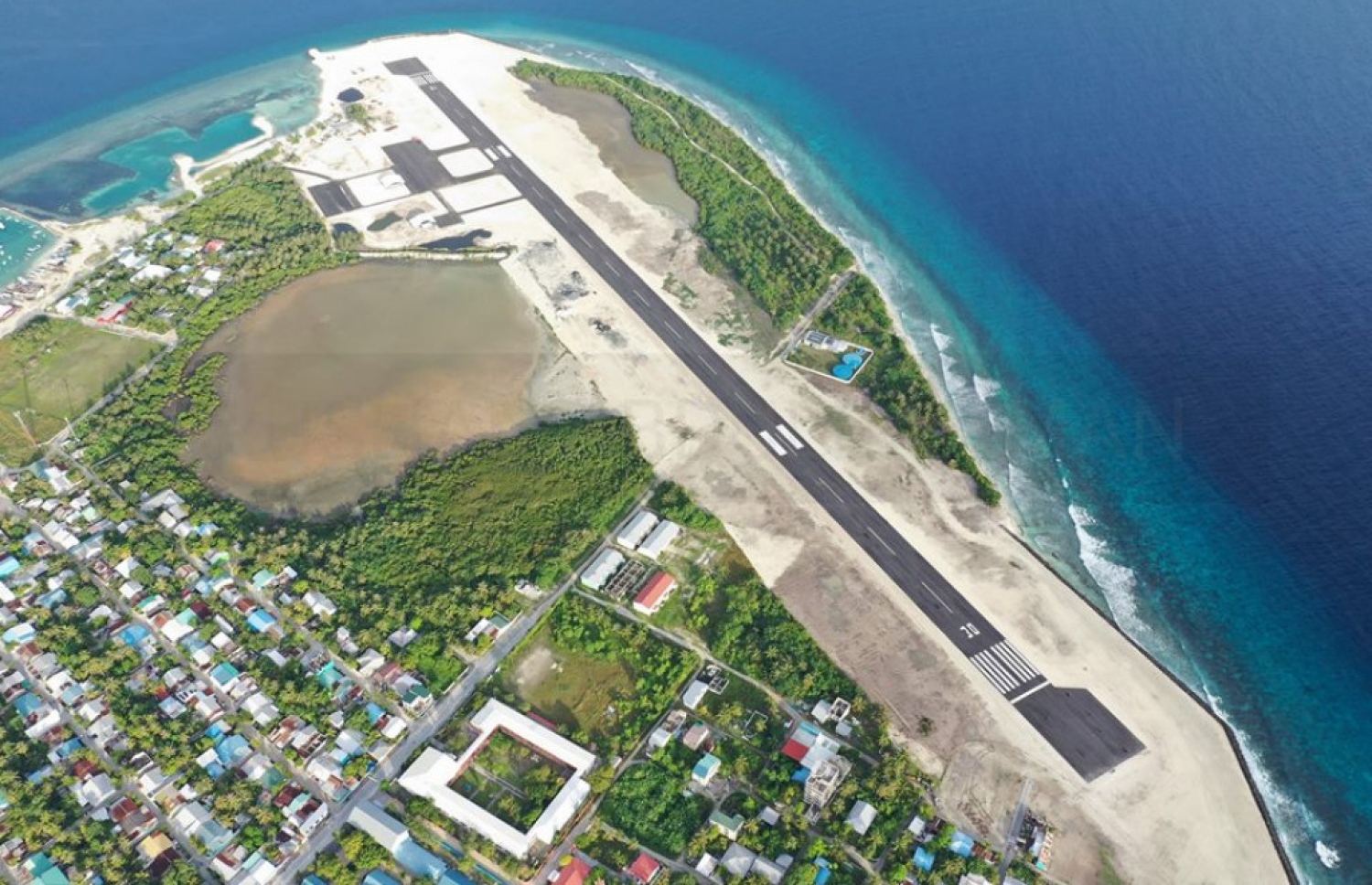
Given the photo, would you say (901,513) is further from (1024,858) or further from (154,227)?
(154,227)

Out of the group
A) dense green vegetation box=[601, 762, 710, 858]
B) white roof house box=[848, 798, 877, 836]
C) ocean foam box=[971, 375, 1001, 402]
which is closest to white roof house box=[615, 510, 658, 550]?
dense green vegetation box=[601, 762, 710, 858]

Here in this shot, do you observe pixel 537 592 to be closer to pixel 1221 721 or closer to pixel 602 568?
pixel 602 568

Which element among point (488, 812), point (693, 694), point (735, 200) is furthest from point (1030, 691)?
point (735, 200)

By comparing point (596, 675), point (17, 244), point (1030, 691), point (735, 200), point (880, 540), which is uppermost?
point (735, 200)

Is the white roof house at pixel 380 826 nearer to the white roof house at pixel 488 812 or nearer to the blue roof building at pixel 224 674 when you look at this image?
the white roof house at pixel 488 812

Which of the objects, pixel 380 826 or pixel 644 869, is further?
pixel 380 826

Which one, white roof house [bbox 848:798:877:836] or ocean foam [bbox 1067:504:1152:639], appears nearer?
white roof house [bbox 848:798:877:836]

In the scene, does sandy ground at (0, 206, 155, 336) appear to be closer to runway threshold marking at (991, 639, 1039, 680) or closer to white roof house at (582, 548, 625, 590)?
white roof house at (582, 548, 625, 590)
